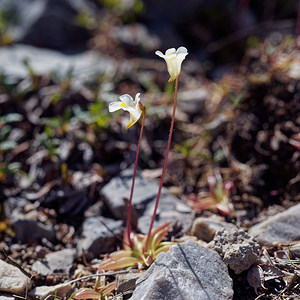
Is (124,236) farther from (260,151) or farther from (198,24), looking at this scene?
(198,24)

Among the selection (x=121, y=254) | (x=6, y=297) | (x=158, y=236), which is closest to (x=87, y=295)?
(x=121, y=254)

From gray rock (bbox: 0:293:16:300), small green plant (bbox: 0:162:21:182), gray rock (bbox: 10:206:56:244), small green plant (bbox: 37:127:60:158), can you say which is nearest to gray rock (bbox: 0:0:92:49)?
small green plant (bbox: 37:127:60:158)

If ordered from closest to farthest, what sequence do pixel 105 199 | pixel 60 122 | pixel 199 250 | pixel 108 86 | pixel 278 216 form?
pixel 199 250
pixel 278 216
pixel 105 199
pixel 60 122
pixel 108 86

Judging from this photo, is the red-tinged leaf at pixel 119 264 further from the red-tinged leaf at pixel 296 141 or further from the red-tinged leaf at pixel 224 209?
the red-tinged leaf at pixel 296 141

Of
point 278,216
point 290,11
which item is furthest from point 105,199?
point 290,11

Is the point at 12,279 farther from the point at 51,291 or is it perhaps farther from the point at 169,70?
the point at 169,70

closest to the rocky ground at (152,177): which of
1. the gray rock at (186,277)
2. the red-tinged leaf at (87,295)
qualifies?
the gray rock at (186,277)
